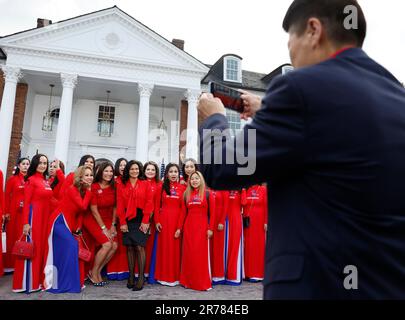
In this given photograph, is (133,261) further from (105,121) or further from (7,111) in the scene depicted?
(105,121)

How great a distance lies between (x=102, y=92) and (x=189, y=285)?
19050 millimetres

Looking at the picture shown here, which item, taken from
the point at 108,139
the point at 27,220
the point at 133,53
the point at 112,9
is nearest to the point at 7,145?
the point at 108,139

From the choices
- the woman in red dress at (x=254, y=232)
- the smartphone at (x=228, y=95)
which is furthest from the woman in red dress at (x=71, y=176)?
the smartphone at (x=228, y=95)

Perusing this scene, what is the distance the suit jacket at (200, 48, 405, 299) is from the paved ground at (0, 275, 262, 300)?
5.20m

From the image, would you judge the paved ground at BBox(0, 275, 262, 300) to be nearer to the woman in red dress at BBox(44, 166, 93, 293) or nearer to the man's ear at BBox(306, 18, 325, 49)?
the woman in red dress at BBox(44, 166, 93, 293)

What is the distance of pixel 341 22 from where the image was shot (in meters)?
1.25

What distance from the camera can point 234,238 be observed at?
7785 millimetres

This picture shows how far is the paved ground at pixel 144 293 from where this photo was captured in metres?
5.62

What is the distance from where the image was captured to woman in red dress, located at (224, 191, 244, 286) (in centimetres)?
761

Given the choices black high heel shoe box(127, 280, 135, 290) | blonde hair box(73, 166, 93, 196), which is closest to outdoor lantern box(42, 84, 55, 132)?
blonde hair box(73, 166, 93, 196)

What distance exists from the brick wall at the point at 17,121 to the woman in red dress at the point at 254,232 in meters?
17.1

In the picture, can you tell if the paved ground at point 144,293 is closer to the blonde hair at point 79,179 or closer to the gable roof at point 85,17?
the blonde hair at point 79,179

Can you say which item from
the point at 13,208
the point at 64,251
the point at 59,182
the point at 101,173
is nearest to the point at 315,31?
the point at 64,251
